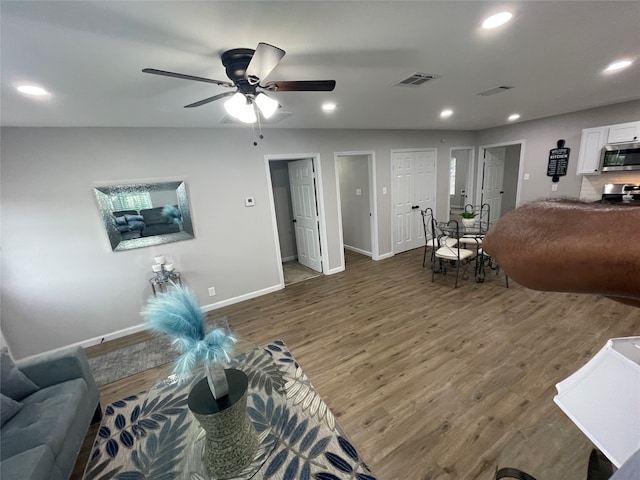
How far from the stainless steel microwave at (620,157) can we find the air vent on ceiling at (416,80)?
12.0 ft

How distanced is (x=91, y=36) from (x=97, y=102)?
104 cm

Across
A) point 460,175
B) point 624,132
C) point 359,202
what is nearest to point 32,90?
point 359,202

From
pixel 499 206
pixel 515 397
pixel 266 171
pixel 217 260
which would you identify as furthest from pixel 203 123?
pixel 499 206

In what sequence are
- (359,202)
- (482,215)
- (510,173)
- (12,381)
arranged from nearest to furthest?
1. (12,381)
2. (359,202)
3. (482,215)
4. (510,173)

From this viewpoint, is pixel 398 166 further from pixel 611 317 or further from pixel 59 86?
pixel 59 86

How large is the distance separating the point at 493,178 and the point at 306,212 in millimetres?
4591

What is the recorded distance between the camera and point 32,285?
2.64m

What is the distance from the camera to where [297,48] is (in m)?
1.46

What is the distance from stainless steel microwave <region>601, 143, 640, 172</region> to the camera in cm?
351

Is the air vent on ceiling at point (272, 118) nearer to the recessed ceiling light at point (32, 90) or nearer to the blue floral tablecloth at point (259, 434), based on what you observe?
the recessed ceiling light at point (32, 90)

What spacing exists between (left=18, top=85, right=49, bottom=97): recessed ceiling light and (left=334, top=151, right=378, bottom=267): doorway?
330cm

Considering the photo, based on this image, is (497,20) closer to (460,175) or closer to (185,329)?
(185,329)

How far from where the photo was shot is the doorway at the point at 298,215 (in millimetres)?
4055

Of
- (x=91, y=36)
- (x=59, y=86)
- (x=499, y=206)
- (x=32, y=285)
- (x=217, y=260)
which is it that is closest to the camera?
(x=91, y=36)
